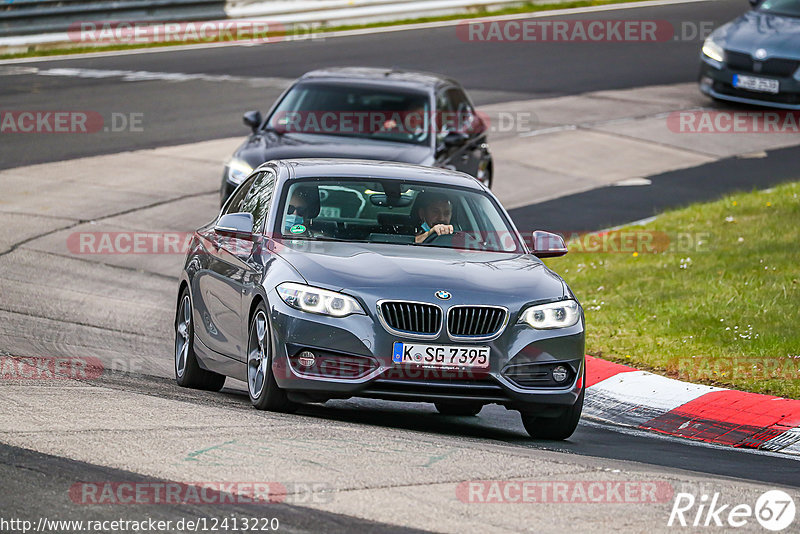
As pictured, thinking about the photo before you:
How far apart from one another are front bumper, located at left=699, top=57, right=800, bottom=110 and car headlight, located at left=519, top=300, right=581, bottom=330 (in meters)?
15.6

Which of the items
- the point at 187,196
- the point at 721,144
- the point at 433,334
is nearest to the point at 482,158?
the point at 187,196

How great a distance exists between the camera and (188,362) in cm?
995

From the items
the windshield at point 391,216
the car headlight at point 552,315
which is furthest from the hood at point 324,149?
the car headlight at point 552,315

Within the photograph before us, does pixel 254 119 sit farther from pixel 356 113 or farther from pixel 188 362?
pixel 188 362

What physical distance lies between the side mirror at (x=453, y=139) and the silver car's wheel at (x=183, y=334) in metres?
6.30

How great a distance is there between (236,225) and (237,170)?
19.0ft

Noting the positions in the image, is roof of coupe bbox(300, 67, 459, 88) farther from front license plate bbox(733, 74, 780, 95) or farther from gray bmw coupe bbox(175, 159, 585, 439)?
front license plate bbox(733, 74, 780, 95)

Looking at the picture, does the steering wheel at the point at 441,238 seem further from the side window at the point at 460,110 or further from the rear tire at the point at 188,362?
the side window at the point at 460,110

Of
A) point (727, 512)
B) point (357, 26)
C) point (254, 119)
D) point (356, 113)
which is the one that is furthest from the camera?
point (357, 26)

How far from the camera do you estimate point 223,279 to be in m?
9.32

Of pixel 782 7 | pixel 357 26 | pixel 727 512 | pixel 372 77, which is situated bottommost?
pixel 357 26

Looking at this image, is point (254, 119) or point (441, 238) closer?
point (441, 238)

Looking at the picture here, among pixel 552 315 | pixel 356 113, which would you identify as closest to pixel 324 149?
pixel 356 113

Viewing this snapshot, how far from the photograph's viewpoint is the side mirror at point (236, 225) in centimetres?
915
